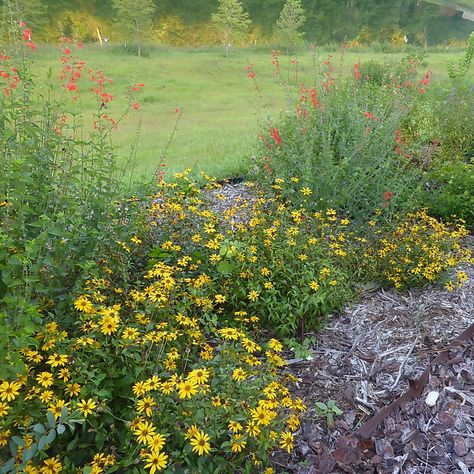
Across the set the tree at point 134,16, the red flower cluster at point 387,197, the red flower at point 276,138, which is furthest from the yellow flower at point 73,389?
the tree at point 134,16

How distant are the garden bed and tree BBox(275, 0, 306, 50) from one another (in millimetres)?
10907

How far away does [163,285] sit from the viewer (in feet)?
6.54

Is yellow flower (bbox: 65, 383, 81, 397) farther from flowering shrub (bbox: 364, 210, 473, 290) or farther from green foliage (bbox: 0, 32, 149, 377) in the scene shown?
flowering shrub (bbox: 364, 210, 473, 290)

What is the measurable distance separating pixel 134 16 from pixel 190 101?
4.03m

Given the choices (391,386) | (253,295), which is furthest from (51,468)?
(391,386)

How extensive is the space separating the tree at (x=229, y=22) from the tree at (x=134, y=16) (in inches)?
75.9

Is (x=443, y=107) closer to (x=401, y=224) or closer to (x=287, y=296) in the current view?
(x=401, y=224)

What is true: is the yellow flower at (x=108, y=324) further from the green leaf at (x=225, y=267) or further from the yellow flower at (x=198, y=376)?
the green leaf at (x=225, y=267)

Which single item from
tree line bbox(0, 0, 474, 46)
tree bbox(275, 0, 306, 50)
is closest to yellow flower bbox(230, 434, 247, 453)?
tree line bbox(0, 0, 474, 46)

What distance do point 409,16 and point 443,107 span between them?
18931mm

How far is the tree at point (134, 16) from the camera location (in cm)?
1039

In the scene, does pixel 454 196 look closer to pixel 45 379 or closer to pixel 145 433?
pixel 145 433

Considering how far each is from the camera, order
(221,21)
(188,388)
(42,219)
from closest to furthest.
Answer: (188,388), (42,219), (221,21)

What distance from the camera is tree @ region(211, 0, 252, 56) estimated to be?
12.2 m
